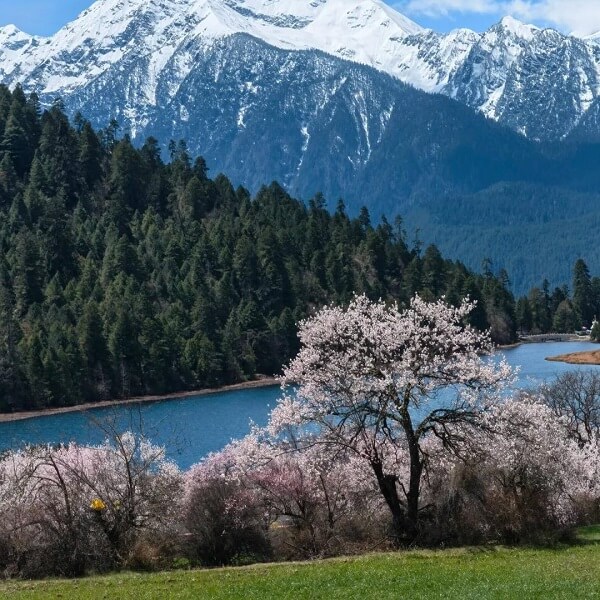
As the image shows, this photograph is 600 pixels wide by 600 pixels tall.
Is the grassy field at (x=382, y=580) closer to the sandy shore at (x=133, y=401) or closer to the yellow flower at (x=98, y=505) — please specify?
the yellow flower at (x=98, y=505)

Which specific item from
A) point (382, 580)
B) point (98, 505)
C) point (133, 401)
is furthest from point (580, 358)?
point (382, 580)

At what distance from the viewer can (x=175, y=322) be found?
147500mm

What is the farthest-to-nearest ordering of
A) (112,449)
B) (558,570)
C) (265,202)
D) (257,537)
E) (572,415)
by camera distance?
(265,202) → (572,415) → (112,449) → (257,537) → (558,570)

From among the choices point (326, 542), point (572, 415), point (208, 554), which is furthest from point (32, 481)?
point (572, 415)

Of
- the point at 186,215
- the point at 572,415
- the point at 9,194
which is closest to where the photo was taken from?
the point at 572,415

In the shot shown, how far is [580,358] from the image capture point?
151750 mm

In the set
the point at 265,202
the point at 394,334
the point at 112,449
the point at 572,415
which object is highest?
the point at 265,202

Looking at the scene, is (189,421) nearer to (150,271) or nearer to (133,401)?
(133,401)

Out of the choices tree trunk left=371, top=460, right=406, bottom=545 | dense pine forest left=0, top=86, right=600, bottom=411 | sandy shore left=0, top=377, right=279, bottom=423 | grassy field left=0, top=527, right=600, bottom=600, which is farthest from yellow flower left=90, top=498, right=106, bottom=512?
dense pine forest left=0, top=86, right=600, bottom=411

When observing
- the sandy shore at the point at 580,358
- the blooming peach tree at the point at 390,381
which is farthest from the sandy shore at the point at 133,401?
the blooming peach tree at the point at 390,381

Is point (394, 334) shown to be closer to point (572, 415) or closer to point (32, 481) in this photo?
point (32, 481)

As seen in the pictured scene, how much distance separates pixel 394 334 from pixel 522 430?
5.96 meters

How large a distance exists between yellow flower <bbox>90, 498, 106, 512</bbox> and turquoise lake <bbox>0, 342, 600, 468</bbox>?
107ft

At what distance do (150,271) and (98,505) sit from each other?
5018 inches
